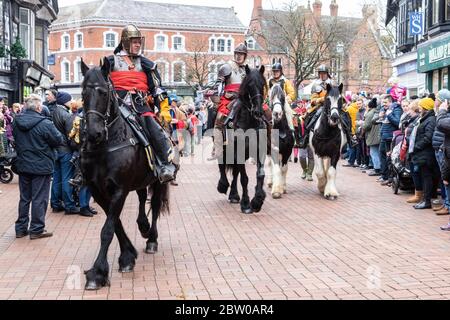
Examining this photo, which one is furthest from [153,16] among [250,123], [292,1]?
[250,123]

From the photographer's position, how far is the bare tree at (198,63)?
60.8 m

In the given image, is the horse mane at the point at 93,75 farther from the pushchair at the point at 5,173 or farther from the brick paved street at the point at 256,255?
the pushchair at the point at 5,173

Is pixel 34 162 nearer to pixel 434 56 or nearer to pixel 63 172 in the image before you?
pixel 63 172

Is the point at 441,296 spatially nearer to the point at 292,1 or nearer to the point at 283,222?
the point at 283,222

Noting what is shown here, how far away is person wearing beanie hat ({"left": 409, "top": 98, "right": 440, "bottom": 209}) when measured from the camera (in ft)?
36.9

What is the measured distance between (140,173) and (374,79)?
66487 millimetres

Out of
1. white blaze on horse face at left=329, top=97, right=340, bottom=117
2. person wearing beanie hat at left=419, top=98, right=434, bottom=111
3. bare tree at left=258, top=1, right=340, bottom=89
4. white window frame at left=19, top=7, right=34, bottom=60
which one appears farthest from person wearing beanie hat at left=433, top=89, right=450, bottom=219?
bare tree at left=258, top=1, right=340, bottom=89

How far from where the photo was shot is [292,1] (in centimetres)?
4553

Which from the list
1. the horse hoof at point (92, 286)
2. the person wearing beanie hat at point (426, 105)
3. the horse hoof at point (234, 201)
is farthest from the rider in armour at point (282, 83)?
the horse hoof at point (92, 286)

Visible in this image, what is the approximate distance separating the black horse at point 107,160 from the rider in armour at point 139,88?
0.28 metres

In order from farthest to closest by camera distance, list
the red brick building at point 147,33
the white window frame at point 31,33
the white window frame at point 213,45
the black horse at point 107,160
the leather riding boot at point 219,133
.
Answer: the white window frame at point 213,45
the red brick building at point 147,33
the white window frame at point 31,33
the leather riding boot at point 219,133
the black horse at point 107,160

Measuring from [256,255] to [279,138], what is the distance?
557cm

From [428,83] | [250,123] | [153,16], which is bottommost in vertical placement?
[250,123]

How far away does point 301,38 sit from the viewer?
45.7 metres
